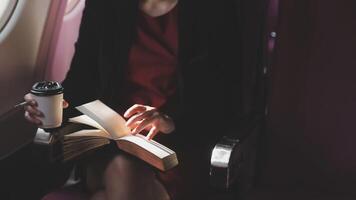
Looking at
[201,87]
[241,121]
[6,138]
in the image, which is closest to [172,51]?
[201,87]

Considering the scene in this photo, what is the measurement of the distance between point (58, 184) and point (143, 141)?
0.56m

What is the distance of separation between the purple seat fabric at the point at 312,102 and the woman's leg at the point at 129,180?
1.13 ft

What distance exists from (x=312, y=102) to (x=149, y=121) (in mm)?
428

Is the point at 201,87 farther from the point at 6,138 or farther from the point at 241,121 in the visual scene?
the point at 6,138

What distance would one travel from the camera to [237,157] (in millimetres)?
1134

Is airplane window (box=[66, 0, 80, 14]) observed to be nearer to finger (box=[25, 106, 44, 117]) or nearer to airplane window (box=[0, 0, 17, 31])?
airplane window (box=[0, 0, 17, 31])

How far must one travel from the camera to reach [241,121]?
4.19 ft

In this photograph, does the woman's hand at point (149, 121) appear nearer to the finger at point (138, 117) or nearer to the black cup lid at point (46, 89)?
the finger at point (138, 117)

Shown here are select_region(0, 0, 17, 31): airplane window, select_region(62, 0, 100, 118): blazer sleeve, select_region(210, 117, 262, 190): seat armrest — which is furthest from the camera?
select_region(0, 0, 17, 31): airplane window

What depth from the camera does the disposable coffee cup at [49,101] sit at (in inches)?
44.6

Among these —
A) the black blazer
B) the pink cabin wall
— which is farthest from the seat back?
the pink cabin wall

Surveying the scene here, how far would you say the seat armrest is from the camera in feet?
3.45

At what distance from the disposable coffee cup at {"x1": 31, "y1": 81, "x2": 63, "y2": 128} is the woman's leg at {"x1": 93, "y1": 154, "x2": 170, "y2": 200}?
16cm

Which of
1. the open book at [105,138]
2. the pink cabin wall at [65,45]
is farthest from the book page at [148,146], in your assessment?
the pink cabin wall at [65,45]
